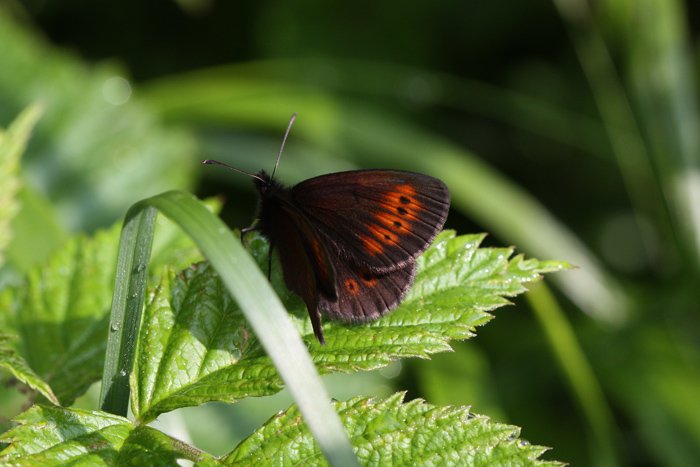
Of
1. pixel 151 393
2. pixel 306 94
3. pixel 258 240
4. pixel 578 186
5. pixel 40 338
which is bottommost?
pixel 151 393

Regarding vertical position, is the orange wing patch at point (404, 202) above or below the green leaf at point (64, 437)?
above

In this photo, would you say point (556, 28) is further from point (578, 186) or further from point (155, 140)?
point (155, 140)

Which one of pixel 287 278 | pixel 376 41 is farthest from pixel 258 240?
pixel 376 41

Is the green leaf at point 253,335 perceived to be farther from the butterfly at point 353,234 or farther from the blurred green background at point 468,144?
the blurred green background at point 468,144

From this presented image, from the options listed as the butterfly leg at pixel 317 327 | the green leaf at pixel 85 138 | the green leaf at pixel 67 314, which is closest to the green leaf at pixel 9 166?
the green leaf at pixel 67 314

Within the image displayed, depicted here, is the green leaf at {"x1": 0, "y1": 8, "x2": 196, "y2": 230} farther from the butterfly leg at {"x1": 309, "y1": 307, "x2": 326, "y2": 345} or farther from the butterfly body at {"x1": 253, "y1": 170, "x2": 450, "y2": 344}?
the butterfly leg at {"x1": 309, "y1": 307, "x2": 326, "y2": 345}

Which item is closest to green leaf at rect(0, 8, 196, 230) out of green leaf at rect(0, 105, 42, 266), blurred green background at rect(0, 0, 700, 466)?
blurred green background at rect(0, 0, 700, 466)
